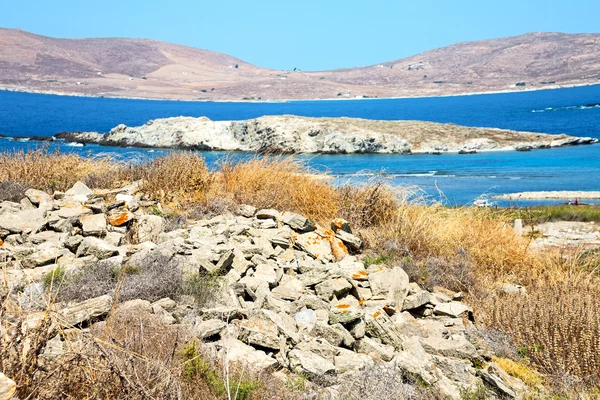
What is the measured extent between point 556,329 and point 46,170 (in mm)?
8589

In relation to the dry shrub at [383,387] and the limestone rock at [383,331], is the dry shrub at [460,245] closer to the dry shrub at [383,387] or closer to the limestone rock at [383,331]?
the limestone rock at [383,331]

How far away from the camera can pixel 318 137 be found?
178ft

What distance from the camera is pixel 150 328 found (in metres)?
3.70

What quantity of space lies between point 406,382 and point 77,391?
2.59m

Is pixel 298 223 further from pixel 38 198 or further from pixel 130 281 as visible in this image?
pixel 38 198

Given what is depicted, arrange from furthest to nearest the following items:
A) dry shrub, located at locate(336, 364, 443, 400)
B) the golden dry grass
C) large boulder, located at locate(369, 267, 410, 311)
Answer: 1. the golden dry grass
2. large boulder, located at locate(369, 267, 410, 311)
3. dry shrub, located at locate(336, 364, 443, 400)

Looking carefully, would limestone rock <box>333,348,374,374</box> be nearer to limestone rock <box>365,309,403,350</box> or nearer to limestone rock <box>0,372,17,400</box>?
limestone rock <box>365,309,403,350</box>

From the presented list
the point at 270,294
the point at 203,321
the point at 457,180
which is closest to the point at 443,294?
the point at 270,294

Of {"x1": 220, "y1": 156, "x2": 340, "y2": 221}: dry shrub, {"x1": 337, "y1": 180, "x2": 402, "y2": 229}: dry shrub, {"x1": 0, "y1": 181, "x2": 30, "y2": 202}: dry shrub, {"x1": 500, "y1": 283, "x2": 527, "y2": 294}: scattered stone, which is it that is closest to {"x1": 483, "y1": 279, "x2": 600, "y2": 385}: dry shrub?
{"x1": 500, "y1": 283, "x2": 527, "y2": 294}: scattered stone

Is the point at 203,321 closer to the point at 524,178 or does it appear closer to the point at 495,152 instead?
the point at 524,178

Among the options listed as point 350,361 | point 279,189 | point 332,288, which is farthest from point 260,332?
point 279,189

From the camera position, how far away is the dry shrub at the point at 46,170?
942cm

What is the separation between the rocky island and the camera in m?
53.2

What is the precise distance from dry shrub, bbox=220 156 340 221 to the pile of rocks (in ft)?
2.51
